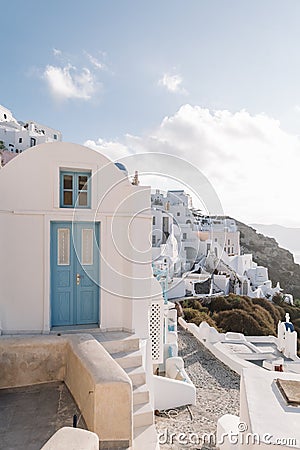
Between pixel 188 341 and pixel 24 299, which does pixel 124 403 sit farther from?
pixel 188 341

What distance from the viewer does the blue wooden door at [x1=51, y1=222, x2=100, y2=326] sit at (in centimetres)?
569

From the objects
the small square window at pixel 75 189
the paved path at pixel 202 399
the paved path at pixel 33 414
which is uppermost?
the small square window at pixel 75 189

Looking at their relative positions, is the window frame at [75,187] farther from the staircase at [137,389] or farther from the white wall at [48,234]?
the staircase at [137,389]

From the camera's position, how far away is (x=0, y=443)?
9.52 ft

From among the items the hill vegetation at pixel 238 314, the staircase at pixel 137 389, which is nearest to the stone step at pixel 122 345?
the staircase at pixel 137 389

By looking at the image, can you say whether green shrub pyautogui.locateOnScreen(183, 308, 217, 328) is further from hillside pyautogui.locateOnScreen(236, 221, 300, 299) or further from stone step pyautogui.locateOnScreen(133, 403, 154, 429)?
hillside pyautogui.locateOnScreen(236, 221, 300, 299)

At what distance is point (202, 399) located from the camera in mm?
7934

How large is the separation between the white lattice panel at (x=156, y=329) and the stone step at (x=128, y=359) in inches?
A: 121

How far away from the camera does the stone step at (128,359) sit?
4761 mm

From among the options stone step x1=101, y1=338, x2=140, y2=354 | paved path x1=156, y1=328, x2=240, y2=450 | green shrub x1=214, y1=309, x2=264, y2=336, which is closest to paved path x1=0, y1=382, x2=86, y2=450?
stone step x1=101, y1=338, x2=140, y2=354

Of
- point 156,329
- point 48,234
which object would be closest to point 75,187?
point 48,234

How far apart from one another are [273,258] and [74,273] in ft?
153

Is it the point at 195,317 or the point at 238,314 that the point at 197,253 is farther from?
the point at 238,314

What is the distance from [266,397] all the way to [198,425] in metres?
3.31
